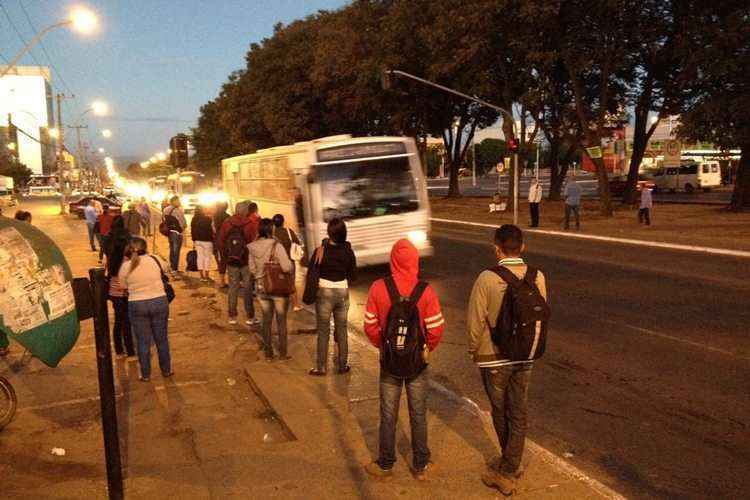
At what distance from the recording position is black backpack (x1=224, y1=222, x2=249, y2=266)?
31.3 ft

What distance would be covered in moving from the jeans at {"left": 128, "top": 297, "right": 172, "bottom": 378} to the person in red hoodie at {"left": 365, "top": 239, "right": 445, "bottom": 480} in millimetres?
3303

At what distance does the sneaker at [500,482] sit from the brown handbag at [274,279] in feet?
12.2

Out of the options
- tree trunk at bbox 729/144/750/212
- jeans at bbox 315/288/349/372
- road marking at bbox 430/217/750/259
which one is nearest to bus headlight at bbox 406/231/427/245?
jeans at bbox 315/288/349/372

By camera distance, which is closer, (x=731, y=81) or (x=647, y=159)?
(x=731, y=81)

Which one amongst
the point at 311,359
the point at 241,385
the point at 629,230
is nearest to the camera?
the point at 241,385

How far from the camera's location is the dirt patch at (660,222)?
67.0 feet

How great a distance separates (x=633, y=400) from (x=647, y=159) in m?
99.5

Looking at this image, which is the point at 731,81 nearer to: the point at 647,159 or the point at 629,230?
the point at 629,230

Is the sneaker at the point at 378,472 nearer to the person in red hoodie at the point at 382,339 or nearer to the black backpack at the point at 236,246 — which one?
the person in red hoodie at the point at 382,339

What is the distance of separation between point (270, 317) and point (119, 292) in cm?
181

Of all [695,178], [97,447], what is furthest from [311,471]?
[695,178]

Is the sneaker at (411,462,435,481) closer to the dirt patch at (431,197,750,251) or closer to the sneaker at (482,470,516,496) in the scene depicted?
the sneaker at (482,470,516,496)

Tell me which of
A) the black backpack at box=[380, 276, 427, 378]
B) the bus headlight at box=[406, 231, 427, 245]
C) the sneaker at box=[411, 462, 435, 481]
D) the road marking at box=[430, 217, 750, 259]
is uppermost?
the black backpack at box=[380, 276, 427, 378]

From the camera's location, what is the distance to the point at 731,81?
24.7 m
